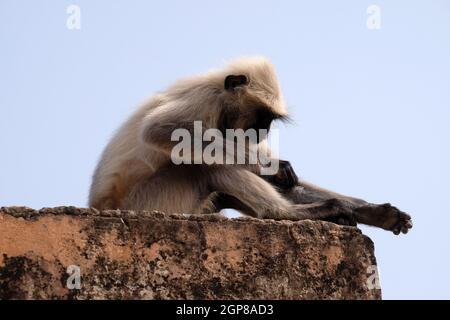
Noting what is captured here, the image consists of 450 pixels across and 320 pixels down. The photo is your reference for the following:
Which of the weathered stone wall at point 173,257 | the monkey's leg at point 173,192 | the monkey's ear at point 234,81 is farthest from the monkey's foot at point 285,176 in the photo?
the weathered stone wall at point 173,257

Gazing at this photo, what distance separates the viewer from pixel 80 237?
10.2ft

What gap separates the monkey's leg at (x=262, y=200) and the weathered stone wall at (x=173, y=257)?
978 mm

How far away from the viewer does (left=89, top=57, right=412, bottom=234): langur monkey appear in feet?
14.5

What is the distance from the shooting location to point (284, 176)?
477 cm

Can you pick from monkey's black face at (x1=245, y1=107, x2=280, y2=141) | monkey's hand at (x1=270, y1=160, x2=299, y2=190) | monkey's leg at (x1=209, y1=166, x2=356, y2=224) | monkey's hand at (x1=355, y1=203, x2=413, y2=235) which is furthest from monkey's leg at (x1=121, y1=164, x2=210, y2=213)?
monkey's hand at (x1=355, y1=203, x2=413, y2=235)

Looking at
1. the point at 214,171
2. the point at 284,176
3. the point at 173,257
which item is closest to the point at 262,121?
the point at 284,176

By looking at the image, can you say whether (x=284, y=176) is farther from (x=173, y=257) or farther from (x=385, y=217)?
(x=173, y=257)

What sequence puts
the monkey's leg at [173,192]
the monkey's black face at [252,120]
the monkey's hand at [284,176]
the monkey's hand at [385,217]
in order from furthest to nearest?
the monkey's black face at [252,120] < the monkey's hand at [284,176] < the monkey's leg at [173,192] < the monkey's hand at [385,217]

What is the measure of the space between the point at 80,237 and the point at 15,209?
27 cm

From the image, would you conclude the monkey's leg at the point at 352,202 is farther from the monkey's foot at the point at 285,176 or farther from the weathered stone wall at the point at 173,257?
the weathered stone wall at the point at 173,257

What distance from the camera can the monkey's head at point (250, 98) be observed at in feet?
17.5

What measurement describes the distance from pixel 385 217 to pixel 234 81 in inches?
61.3
